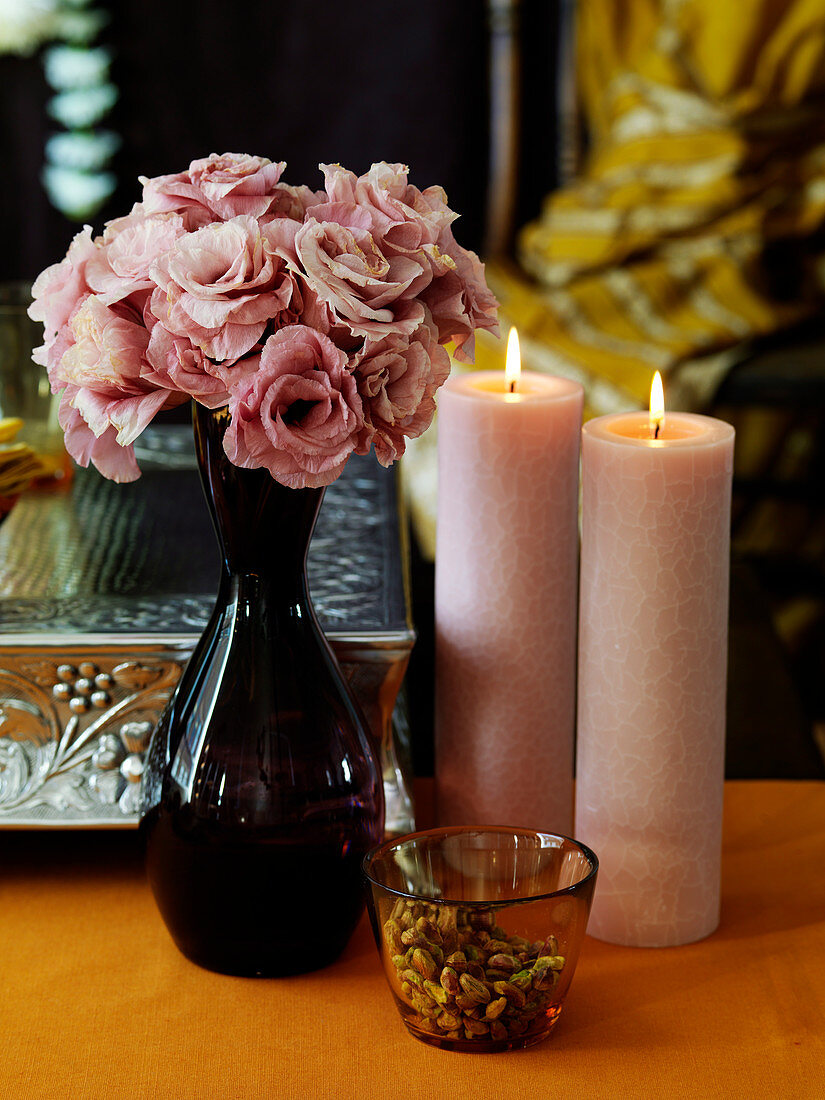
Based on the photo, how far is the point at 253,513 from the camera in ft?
1.72

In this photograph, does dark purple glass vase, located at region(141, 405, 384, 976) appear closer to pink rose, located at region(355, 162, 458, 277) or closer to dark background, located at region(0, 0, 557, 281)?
pink rose, located at region(355, 162, 458, 277)

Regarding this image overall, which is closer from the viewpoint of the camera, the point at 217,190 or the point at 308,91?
the point at 217,190

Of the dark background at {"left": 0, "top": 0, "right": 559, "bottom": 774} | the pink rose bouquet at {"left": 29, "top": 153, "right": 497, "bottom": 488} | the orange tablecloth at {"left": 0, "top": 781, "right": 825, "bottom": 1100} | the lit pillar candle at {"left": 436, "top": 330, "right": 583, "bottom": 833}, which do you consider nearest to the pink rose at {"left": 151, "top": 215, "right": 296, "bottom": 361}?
the pink rose bouquet at {"left": 29, "top": 153, "right": 497, "bottom": 488}

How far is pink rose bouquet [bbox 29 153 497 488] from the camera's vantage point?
464mm

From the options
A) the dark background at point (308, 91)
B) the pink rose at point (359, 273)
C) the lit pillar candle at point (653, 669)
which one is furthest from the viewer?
the dark background at point (308, 91)

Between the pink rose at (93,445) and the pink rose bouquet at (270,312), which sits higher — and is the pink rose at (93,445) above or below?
below

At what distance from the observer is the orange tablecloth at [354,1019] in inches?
19.6

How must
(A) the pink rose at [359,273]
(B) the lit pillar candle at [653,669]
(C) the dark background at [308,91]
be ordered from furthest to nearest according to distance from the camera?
(C) the dark background at [308,91], (B) the lit pillar candle at [653,669], (A) the pink rose at [359,273]

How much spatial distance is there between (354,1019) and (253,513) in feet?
0.72

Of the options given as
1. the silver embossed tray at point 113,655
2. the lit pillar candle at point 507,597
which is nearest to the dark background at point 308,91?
the silver embossed tray at point 113,655

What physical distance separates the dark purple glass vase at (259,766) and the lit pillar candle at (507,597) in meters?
0.10

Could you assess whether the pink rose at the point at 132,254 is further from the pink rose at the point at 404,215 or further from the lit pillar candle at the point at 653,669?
the lit pillar candle at the point at 653,669

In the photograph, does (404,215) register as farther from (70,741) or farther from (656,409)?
(70,741)

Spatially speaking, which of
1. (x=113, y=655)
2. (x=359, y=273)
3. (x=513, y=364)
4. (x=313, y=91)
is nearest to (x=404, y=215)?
(x=359, y=273)
